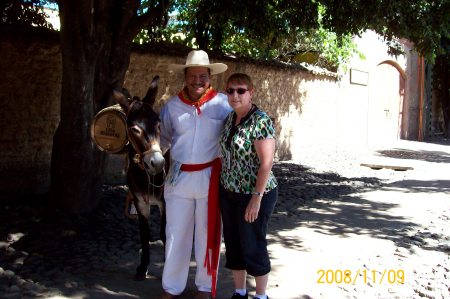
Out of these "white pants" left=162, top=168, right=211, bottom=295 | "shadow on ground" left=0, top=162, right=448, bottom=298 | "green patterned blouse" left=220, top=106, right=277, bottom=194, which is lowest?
"shadow on ground" left=0, top=162, right=448, bottom=298

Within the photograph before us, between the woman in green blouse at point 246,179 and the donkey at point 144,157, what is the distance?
522 millimetres

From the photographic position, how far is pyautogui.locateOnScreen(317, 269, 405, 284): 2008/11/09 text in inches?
185

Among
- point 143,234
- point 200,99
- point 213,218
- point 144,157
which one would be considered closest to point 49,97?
point 143,234

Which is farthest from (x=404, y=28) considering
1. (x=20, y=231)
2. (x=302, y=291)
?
(x=20, y=231)

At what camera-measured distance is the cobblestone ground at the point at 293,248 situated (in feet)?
14.5

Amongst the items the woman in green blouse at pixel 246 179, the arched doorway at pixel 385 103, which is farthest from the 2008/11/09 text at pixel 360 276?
the arched doorway at pixel 385 103

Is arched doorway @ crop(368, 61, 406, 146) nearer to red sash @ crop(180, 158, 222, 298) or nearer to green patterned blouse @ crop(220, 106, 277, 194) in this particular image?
red sash @ crop(180, 158, 222, 298)

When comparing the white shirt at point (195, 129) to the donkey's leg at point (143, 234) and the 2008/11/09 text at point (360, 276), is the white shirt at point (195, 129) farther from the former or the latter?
the 2008/11/09 text at point (360, 276)

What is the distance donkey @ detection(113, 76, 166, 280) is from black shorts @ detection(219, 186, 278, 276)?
585mm

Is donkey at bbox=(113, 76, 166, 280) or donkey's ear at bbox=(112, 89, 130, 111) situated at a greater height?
donkey's ear at bbox=(112, 89, 130, 111)

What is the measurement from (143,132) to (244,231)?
105 centimetres

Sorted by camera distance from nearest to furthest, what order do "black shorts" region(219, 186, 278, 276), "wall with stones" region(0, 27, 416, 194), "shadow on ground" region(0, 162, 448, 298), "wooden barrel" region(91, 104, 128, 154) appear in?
1. "black shorts" region(219, 186, 278, 276)
2. "wooden barrel" region(91, 104, 128, 154)
3. "shadow on ground" region(0, 162, 448, 298)
4. "wall with stones" region(0, 27, 416, 194)

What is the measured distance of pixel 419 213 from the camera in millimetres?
7738

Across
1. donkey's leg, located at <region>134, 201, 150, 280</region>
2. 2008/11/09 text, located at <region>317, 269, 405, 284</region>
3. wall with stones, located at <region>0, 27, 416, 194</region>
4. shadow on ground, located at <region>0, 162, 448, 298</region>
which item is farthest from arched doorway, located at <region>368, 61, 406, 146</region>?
donkey's leg, located at <region>134, 201, 150, 280</region>
